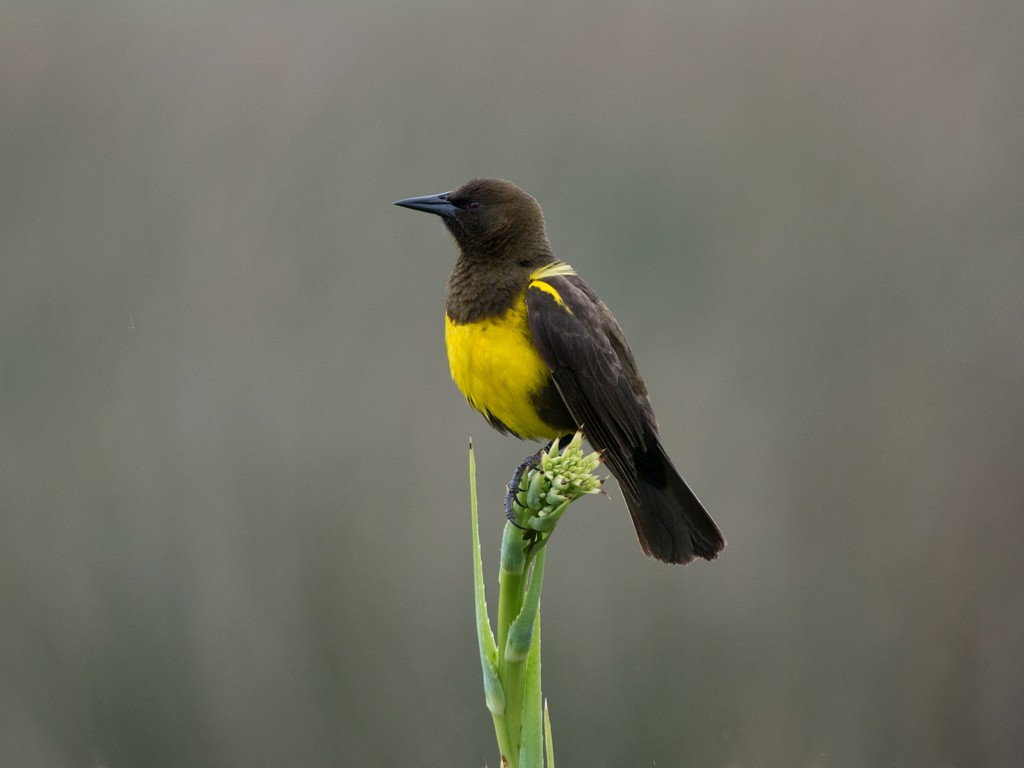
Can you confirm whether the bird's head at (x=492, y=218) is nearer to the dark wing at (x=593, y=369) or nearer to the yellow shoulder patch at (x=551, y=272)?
the yellow shoulder patch at (x=551, y=272)

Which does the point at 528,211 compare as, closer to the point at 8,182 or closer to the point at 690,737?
the point at 690,737

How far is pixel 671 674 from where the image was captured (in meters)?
3.58

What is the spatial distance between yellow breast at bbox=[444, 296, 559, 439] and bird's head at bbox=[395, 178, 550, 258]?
0.21 meters

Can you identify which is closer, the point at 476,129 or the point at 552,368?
the point at 552,368

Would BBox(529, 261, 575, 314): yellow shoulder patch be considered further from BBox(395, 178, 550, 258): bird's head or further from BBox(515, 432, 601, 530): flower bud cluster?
BBox(515, 432, 601, 530): flower bud cluster

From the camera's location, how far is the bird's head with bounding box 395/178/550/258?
2553mm

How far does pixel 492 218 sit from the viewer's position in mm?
2562

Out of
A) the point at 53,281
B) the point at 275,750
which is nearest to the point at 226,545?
the point at 275,750

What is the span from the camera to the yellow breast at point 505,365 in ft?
7.77

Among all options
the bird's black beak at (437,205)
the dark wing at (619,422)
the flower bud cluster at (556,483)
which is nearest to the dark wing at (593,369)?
the dark wing at (619,422)

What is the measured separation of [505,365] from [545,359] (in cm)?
10

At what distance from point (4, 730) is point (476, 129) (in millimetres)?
2561

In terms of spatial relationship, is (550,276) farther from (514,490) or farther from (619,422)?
(514,490)

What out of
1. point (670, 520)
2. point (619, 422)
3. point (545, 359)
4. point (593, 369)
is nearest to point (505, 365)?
point (545, 359)
